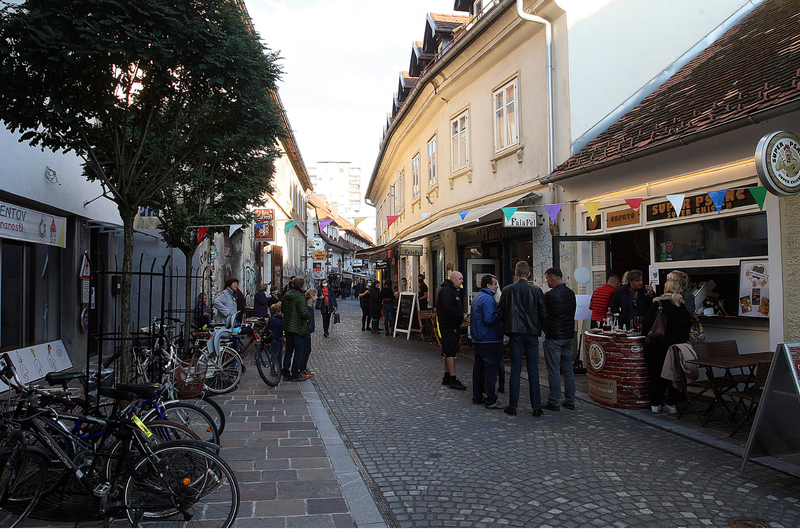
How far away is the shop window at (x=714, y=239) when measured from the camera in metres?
7.10

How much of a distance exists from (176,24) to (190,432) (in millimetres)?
4100

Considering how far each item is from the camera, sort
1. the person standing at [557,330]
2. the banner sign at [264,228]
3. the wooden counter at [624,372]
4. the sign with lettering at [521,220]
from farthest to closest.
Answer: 1. the banner sign at [264,228]
2. the sign with lettering at [521,220]
3. the person standing at [557,330]
4. the wooden counter at [624,372]

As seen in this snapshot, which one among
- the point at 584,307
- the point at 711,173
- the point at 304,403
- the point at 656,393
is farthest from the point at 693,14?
the point at 304,403

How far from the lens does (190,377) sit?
265 inches

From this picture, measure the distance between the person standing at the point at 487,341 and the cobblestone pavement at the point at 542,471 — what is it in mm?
285

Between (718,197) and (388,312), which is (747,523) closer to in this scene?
(718,197)

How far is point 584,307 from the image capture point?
9.83 metres

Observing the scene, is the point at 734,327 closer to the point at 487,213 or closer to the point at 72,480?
the point at 487,213

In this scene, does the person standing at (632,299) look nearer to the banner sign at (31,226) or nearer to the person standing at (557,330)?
the person standing at (557,330)

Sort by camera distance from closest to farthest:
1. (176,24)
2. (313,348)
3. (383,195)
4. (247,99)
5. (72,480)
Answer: (72,480), (176,24), (247,99), (313,348), (383,195)

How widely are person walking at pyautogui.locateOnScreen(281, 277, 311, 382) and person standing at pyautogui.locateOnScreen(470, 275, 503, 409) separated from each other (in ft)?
9.60

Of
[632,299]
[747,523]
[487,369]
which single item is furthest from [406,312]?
[747,523]

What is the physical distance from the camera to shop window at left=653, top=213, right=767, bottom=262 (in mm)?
7098

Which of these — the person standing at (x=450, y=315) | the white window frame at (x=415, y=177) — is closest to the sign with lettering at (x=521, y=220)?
the person standing at (x=450, y=315)
